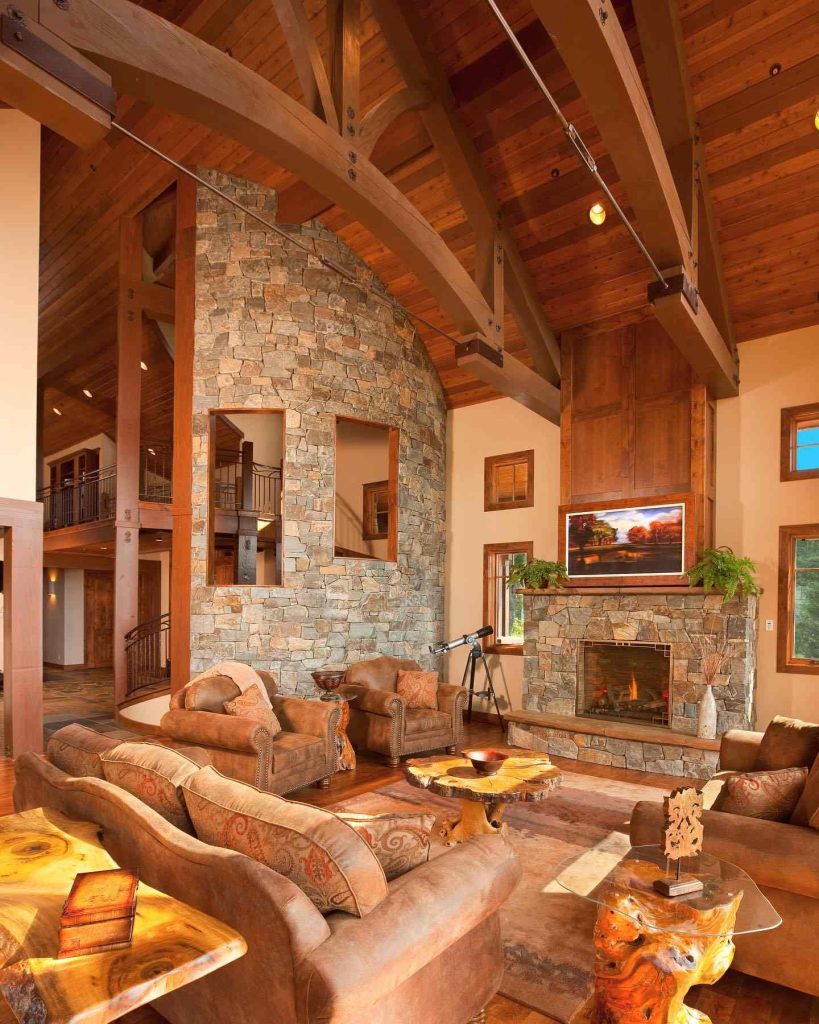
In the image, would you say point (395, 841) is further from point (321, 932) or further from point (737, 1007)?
point (737, 1007)

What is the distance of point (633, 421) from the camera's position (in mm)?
6699

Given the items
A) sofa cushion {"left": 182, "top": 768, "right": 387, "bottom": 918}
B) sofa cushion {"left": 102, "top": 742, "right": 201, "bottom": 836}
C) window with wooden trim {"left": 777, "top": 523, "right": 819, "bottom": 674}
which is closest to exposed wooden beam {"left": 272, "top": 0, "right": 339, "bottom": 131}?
sofa cushion {"left": 102, "top": 742, "right": 201, "bottom": 836}

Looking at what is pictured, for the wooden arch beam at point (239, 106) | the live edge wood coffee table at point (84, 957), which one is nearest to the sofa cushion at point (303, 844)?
the live edge wood coffee table at point (84, 957)

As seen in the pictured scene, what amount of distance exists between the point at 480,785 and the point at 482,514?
5.22m

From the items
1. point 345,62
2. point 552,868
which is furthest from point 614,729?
point 345,62

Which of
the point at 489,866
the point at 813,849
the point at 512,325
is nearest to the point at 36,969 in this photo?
the point at 489,866

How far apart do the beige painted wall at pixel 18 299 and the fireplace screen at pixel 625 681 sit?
18.7 ft

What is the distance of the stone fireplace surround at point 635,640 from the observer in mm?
5793

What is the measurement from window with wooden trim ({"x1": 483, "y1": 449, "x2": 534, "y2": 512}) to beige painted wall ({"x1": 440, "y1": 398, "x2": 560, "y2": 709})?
7 centimetres

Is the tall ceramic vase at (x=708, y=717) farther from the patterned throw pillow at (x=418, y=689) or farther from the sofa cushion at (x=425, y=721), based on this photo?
the patterned throw pillow at (x=418, y=689)

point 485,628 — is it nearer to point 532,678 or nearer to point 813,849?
point 532,678

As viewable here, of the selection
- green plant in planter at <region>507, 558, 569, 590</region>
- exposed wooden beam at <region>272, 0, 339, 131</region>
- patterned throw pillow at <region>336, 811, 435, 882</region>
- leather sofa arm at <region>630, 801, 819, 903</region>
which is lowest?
leather sofa arm at <region>630, 801, 819, 903</region>

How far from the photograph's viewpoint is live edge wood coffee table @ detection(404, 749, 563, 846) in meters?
3.41

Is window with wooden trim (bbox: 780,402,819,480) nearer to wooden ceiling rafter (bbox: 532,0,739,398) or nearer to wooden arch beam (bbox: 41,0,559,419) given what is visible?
wooden ceiling rafter (bbox: 532,0,739,398)
